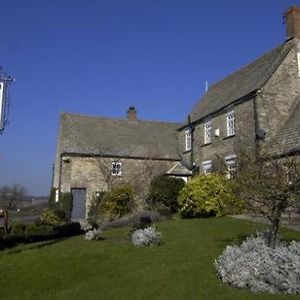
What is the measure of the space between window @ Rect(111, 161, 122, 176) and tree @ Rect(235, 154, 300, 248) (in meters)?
25.1

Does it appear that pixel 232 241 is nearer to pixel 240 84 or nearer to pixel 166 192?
pixel 166 192

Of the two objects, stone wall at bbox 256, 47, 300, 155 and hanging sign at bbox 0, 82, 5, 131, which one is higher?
stone wall at bbox 256, 47, 300, 155

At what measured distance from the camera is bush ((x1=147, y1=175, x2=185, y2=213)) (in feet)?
100

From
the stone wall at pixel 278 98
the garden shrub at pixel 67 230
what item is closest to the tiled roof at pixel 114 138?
the stone wall at pixel 278 98

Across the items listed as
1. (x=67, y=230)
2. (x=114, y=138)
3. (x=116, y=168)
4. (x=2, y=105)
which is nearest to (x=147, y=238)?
(x=2, y=105)

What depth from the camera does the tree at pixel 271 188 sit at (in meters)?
11.5

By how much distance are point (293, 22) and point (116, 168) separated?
17.7 m

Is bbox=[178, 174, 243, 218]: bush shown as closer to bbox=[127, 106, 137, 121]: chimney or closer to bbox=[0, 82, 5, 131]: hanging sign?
bbox=[0, 82, 5, 131]: hanging sign

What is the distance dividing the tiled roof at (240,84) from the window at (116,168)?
720cm

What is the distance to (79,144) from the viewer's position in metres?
37.2

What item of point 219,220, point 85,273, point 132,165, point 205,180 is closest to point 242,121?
point 205,180

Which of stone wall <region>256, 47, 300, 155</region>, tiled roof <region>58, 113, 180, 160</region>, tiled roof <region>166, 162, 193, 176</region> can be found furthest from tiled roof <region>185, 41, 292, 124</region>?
tiled roof <region>58, 113, 180, 160</region>

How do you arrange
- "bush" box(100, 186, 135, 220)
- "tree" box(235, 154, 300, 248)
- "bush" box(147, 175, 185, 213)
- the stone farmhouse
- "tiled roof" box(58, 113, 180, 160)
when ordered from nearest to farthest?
"tree" box(235, 154, 300, 248) < the stone farmhouse < "bush" box(100, 186, 135, 220) < "bush" box(147, 175, 185, 213) < "tiled roof" box(58, 113, 180, 160)

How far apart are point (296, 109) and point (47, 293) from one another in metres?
21.3
